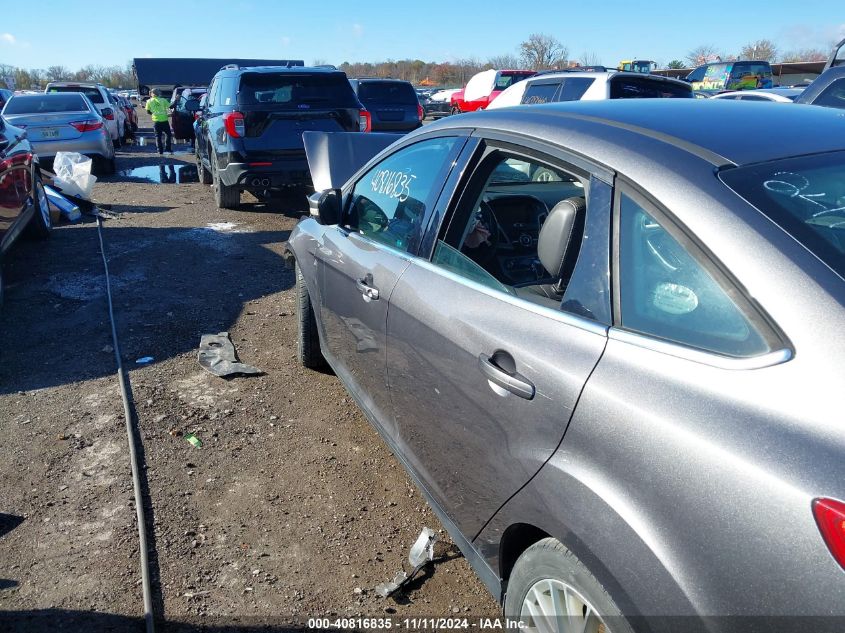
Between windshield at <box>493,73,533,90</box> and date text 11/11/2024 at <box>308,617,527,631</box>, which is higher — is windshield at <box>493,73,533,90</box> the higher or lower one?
the higher one

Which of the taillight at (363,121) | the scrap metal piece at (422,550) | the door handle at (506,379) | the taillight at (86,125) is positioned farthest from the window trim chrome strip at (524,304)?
the taillight at (86,125)

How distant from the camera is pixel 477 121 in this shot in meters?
2.78

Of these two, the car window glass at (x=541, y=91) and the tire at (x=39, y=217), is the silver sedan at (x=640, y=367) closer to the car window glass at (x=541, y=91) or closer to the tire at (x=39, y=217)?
the tire at (x=39, y=217)

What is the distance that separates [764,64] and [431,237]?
28.2 metres

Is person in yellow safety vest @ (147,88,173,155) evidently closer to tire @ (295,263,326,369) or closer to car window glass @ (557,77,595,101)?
car window glass @ (557,77,595,101)

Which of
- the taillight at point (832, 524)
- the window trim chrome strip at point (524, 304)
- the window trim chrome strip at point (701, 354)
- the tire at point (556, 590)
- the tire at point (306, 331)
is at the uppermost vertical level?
the window trim chrome strip at point (701, 354)

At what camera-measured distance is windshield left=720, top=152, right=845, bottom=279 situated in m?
1.63

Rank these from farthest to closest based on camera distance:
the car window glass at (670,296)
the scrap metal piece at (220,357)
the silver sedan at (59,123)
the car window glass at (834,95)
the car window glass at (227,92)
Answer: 1. the silver sedan at (59,123)
2. the car window glass at (227,92)
3. the car window glass at (834,95)
4. the scrap metal piece at (220,357)
5. the car window glass at (670,296)

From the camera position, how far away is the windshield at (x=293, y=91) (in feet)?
29.8

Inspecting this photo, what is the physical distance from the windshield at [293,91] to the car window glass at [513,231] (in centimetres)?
644

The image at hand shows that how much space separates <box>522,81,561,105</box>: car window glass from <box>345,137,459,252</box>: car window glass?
7.36 m

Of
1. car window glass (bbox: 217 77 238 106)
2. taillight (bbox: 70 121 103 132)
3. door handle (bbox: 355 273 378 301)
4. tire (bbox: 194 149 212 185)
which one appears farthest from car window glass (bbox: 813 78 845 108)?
taillight (bbox: 70 121 103 132)

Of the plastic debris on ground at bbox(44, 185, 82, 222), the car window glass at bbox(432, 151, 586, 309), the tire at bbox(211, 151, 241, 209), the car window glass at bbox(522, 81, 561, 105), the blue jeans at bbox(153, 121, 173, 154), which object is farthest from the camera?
the blue jeans at bbox(153, 121, 173, 154)

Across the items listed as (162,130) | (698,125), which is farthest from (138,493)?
(162,130)
